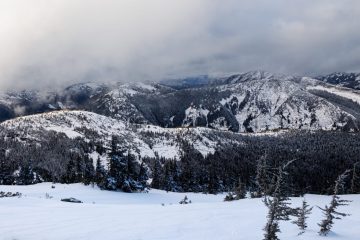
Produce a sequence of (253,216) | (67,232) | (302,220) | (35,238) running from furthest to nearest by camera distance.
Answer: (253,216) → (302,220) → (67,232) → (35,238)

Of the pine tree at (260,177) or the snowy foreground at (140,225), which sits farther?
the pine tree at (260,177)

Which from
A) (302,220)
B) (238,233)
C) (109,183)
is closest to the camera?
(238,233)

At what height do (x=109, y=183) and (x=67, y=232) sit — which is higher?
(x=109, y=183)

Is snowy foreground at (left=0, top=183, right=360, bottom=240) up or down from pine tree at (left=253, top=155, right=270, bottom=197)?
down

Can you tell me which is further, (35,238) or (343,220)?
(343,220)

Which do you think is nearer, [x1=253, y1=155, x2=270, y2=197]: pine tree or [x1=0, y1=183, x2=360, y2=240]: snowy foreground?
[x1=0, y1=183, x2=360, y2=240]: snowy foreground

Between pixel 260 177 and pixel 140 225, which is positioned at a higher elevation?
pixel 260 177

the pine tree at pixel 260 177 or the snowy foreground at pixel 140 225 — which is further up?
the pine tree at pixel 260 177

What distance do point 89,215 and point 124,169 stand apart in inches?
1303

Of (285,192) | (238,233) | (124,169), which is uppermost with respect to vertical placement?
(124,169)

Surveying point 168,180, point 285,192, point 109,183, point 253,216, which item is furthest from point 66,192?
point 168,180

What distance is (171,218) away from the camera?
23.8 metres

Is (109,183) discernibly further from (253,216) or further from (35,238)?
(35,238)

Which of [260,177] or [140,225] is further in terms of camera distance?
[260,177]
